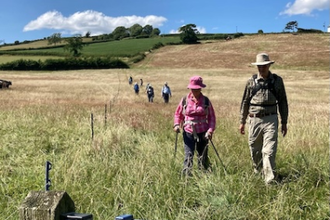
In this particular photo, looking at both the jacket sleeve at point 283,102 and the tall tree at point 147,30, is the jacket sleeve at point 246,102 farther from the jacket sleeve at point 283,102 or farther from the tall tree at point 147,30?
the tall tree at point 147,30

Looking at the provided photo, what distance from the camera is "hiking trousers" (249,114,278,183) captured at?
542 cm

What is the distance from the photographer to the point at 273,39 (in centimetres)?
9325

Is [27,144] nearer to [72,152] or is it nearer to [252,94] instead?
[72,152]

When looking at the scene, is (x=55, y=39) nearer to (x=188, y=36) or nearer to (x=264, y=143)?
(x=188, y=36)

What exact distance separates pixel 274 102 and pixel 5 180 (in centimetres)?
395

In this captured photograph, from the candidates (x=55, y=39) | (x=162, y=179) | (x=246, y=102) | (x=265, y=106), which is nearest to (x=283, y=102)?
(x=265, y=106)

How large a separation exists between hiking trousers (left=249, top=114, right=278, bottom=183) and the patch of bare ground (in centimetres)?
5930

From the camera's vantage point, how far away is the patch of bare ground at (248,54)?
67.2 meters

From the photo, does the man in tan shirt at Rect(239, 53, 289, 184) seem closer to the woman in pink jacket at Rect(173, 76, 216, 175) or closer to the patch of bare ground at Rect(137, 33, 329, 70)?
the woman in pink jacket at Rect(173, 76, 216, 175)

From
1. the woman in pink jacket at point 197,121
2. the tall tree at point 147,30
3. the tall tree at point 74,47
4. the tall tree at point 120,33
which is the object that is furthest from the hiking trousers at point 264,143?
the tall tree at point 147,30

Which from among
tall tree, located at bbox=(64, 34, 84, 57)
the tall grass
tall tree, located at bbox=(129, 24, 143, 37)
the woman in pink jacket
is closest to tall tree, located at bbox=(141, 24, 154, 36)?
tall tree, located at bbox=(129, 24, 143, 37)

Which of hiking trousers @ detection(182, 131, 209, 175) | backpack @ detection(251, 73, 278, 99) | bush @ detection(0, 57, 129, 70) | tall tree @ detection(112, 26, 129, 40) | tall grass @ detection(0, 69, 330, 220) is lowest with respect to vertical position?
tall grass @ detection(0, 69, 330, 220)

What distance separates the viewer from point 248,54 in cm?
7762

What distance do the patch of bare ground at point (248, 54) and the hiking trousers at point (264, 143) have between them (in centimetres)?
5930
